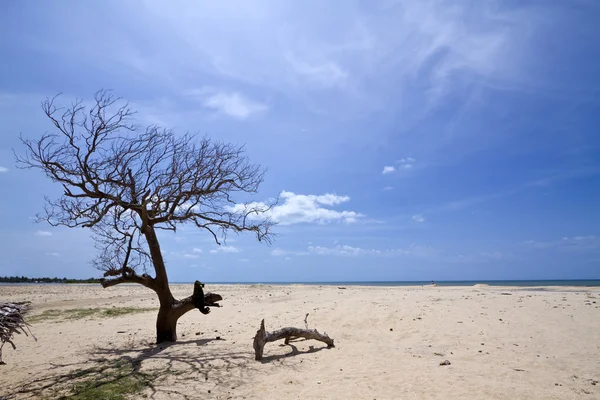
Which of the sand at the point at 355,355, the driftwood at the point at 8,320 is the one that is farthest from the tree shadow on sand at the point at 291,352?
the driftwood at the point at 8,320

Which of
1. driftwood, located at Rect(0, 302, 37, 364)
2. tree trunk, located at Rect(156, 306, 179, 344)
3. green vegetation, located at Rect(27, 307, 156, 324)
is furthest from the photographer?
green vegetation, located at Rect(27, 307, 156, 324)

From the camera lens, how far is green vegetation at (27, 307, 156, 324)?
19469 millimetres

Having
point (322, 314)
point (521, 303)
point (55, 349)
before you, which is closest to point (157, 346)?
point (55, 349)

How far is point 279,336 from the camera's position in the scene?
10.8m

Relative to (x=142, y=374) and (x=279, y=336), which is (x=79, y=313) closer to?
(x=142, y=374)

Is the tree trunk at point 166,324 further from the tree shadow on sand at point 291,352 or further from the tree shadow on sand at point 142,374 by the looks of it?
the tree shadow on sand at point 291,352

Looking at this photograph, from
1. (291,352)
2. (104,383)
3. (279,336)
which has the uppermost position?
(279,336)

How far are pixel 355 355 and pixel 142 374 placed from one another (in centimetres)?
529

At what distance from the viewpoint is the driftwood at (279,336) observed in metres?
10.2

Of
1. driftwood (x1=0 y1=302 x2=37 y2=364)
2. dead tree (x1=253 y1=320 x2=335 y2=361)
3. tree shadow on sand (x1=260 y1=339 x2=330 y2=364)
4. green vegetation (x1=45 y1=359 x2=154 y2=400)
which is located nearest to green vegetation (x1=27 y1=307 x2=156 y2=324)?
green vegetation (x1=45 y1=359 x2=154 y2=400)

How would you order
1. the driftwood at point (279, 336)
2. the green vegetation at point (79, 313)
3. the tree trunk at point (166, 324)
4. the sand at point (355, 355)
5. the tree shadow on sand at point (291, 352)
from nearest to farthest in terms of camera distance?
the sand at point (355, 355) → the driftwood at point (279, 336) → the tree shadow on sand at point (291, 352) → the tree trunk at point (166, 324) → the green vegetation at point (79, 313)

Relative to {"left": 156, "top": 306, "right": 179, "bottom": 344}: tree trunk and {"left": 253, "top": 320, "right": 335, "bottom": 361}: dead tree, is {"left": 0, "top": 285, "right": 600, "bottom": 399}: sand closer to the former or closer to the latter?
{"left": 253, "top": 320, "right": 335, "bottom": 361}: dead tree

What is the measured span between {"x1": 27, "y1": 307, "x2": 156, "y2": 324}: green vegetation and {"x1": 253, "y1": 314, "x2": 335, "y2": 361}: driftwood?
12.7 metres

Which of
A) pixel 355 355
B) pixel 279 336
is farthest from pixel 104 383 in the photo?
pixel 355 355
